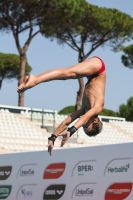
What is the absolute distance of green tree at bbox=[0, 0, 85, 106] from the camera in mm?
30906

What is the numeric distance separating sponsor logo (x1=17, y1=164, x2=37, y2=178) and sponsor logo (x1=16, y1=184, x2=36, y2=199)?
243 millimetres

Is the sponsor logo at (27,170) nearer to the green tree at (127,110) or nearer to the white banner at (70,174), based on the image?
the white banner at (70,174)

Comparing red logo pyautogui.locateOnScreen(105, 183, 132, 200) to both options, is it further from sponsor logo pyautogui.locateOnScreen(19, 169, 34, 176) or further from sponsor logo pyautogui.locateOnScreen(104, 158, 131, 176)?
sponsor logo pyautogui.locateOnScreen(19, 169, 34, 176)

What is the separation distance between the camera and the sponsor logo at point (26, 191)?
1187 cm

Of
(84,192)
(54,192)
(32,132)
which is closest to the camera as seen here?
(84,192)

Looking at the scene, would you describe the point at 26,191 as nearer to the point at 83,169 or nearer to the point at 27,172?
the point at 27,172

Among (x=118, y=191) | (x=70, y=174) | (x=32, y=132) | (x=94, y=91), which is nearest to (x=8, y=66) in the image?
(x=32, y=132)

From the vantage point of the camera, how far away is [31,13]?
3158 centimetres

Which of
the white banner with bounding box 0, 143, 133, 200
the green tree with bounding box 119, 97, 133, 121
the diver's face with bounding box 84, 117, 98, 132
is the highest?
the green tree with bounding box 119, 97, 133, 121

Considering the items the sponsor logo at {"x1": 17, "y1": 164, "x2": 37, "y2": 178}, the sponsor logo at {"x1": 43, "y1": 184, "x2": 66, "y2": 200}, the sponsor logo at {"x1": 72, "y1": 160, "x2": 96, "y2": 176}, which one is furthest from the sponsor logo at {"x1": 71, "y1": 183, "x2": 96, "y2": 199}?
the sponsor logo at {"x1": 17, "y1": 164, "x2": 37, "y2": 178}

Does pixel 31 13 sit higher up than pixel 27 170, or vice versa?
pixel 31 13

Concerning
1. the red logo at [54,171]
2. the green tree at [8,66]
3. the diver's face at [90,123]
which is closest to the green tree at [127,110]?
the green tree at [8,66]

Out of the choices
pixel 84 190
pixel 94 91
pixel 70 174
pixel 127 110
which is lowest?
pixel 84 190

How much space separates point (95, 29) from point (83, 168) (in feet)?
81.3
